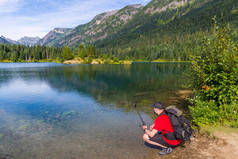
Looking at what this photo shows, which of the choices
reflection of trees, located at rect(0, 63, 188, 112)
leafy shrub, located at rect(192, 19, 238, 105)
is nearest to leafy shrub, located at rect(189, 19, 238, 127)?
leafy shrub, located at rect(192, 19, 238, 105)

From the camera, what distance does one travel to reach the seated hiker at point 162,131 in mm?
8672

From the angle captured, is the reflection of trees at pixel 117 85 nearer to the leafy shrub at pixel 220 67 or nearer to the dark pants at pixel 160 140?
the leafy shrub at pixel 220 67

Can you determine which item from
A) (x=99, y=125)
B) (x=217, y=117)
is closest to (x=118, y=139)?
(x=99, y=125)

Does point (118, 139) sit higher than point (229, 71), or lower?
lower

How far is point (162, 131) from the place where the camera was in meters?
8.99

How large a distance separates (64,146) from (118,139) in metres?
3.97

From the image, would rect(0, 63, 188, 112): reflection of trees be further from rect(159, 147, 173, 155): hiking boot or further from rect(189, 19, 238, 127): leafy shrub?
rect(159, 147, 173, 155): hiking boot

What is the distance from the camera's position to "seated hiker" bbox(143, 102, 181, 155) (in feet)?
28.5

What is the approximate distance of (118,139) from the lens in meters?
13.0

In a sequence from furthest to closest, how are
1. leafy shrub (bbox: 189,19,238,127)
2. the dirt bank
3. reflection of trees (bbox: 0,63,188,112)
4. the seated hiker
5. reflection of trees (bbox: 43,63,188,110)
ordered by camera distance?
reflection of trees (bbox: 0,63,188,112) → reflection of trees (bbox: 43,63,188,110) → leafy shrub (bbox: 189,19,238,127) → the dirt bank → the seated hiker

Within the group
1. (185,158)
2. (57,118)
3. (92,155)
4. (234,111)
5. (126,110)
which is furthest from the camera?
(126,110)

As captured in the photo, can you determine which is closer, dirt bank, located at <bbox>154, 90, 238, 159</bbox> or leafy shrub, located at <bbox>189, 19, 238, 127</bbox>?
dirt bank, located at <bbox>154, 90, 238, 159</bbox>

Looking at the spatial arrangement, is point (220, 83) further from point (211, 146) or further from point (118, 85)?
point (118, 85)

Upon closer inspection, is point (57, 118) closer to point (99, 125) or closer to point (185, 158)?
point (99, 125)
